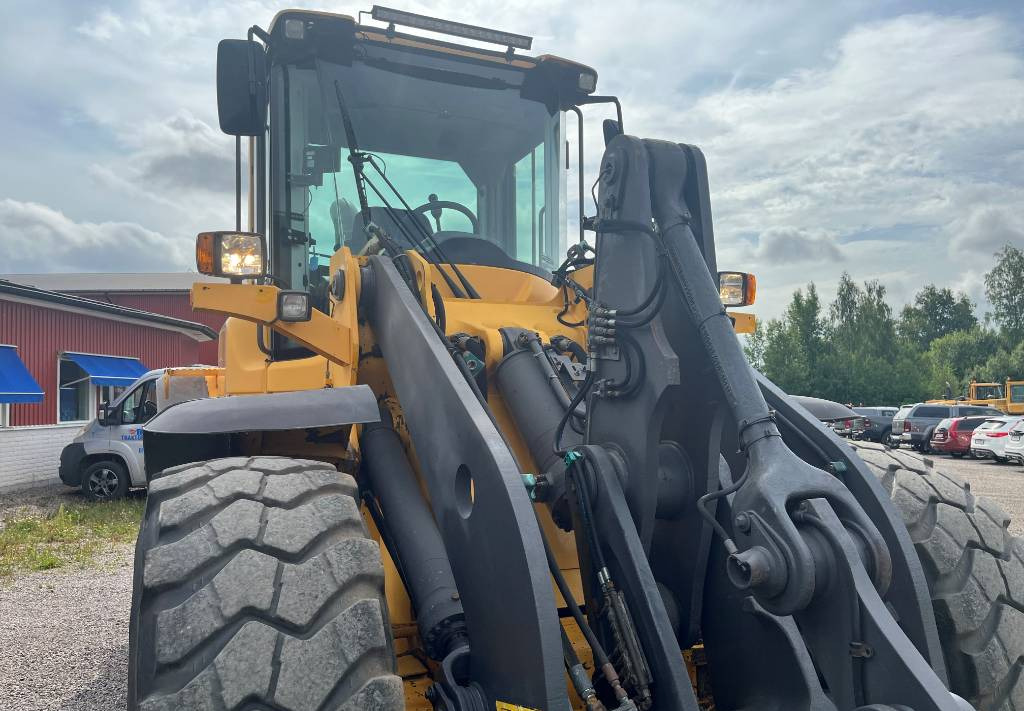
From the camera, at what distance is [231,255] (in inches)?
142

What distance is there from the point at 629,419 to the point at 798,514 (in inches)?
24.7

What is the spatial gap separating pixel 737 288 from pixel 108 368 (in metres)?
21.0

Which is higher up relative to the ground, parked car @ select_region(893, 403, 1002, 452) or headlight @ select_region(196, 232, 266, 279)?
headlight @ select_region(196, 232, 266, 279)

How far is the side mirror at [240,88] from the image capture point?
4.03m

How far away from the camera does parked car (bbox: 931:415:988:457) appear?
2786cm

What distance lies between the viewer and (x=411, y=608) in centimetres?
304

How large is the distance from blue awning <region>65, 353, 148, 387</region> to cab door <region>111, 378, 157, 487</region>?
24.4 feet

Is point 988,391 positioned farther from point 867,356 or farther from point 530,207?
point 530,207

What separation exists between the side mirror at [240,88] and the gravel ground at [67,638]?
10.1ft

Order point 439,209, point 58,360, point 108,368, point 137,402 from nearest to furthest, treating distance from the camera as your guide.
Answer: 1. point 439,209
2. point 137,402
3. point 58,360
4. point 108,368

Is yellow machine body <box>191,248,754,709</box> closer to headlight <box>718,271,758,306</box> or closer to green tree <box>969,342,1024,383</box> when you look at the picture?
headlight <box>718,271,758,306</box>

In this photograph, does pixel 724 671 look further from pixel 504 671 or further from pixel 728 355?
pixel 728 355

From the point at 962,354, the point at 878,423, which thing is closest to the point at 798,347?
the point at 962,354

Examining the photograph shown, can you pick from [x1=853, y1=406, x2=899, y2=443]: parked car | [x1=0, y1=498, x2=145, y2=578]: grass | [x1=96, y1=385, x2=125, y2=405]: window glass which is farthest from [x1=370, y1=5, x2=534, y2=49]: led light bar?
[x1=853, y1=406, x2=899, y2=443]: parked car
